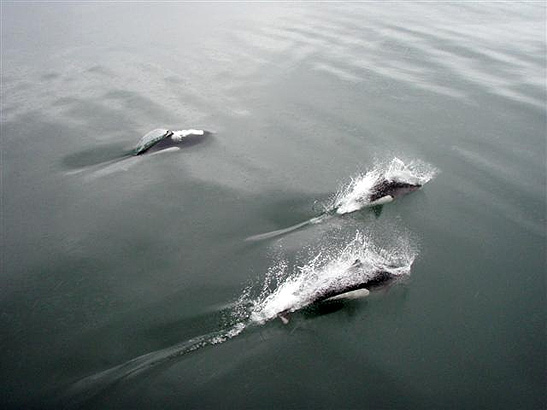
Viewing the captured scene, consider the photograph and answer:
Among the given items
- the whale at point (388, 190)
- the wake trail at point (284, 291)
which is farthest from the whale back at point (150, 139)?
the whale at point (388, 190)

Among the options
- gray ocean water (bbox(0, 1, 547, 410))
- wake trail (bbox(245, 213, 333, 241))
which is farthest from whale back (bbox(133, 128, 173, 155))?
wake trail (bbox(245, 213, 333, 241))

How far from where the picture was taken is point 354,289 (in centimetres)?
974

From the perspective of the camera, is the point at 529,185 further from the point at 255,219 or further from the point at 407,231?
the point at 255,219

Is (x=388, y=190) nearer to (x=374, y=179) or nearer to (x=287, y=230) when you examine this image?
(x=374, y=179)

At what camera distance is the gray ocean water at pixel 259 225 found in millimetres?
8273

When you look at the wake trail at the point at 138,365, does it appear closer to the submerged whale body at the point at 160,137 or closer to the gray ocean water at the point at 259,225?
the gray ocean water at the point at 259,225

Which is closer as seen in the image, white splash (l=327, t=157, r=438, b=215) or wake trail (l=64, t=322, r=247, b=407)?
wake trail (l=64, t=322, r=247, b=407)

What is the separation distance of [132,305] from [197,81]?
1418cm

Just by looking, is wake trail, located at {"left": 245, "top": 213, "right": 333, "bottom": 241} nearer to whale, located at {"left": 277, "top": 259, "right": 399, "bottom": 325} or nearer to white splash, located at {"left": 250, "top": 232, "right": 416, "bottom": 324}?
white splash, located at {"left": 250, "top": 232, "right": 416, "bottom": 324}

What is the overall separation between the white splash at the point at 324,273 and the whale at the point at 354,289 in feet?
0.12

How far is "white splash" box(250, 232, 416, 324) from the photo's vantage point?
9438 mm

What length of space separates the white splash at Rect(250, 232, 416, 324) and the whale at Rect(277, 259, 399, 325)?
0.12 ft

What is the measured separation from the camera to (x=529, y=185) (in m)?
13.6

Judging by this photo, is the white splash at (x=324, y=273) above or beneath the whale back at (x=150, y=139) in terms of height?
beneath
